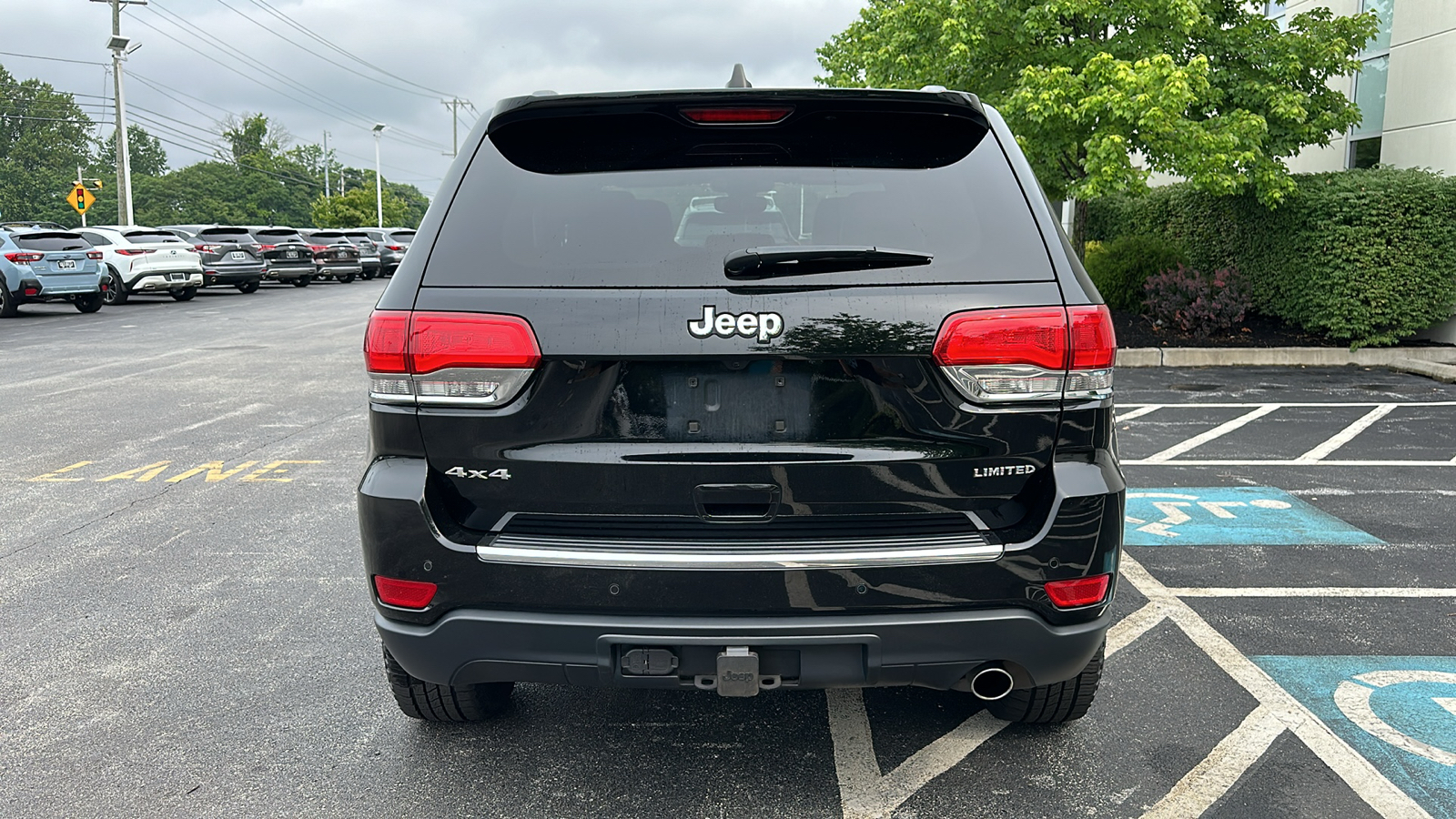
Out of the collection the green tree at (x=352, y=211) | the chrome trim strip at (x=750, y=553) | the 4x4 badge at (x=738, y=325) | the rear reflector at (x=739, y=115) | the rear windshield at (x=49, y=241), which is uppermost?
the green tree at (x=352, y=211)

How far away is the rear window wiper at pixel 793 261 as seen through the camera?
8.50ft

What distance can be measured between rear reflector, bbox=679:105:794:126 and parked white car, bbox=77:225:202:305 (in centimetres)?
2478

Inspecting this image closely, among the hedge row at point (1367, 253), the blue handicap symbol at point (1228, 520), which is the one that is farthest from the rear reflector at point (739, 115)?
the hedge row at point (1367, 253)

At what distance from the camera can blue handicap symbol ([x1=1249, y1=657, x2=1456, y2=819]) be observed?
3094 mm

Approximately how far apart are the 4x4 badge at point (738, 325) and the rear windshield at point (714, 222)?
0.08m

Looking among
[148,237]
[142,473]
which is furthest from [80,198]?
[142,473]

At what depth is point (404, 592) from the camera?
8.90 feet

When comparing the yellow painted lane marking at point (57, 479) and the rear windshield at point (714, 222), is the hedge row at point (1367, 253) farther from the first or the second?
the rear windshield at point (714, 222)

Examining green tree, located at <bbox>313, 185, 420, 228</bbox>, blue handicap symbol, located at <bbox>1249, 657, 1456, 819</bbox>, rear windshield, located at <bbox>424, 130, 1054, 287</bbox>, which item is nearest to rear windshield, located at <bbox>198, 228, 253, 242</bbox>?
rear windshield, located at <bbox>424, 130, 1054, 287</bbox>

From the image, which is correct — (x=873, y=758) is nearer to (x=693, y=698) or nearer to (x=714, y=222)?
(x=693, y=698)

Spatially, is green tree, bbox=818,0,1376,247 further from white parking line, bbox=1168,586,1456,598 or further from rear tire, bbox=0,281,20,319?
rear tire, bbox=0,281,20,319

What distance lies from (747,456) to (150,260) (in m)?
25.7

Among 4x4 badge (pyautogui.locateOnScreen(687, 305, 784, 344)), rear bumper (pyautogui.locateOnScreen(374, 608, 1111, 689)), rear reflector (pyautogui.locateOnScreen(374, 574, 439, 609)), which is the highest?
4x4 badge (pyautogui.locateOnScreen(687, 305, 784, 344))

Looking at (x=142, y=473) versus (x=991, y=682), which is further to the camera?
(x=142, y=473)
